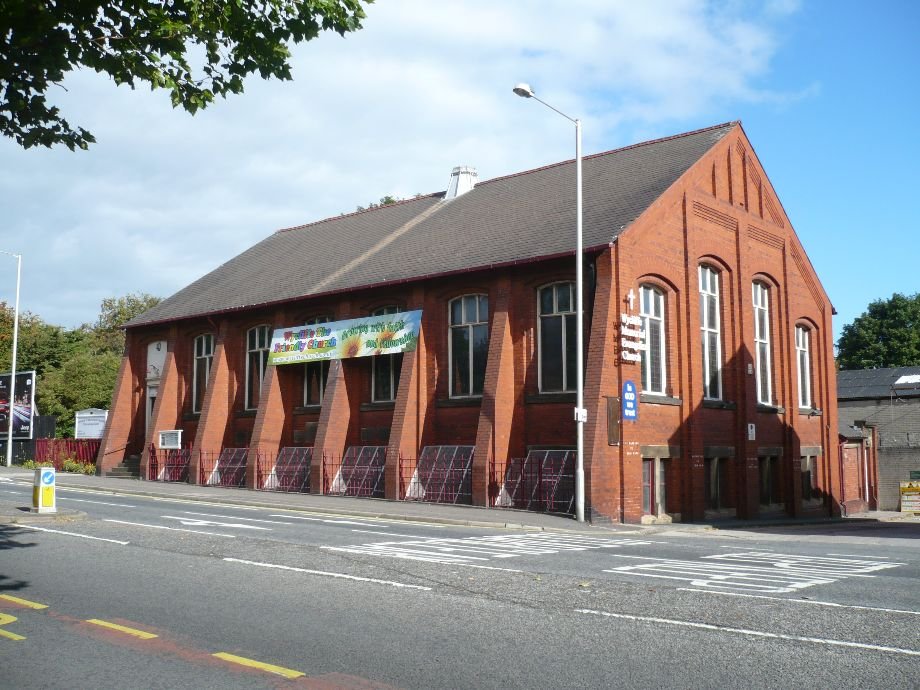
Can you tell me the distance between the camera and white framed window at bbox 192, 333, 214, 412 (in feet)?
124

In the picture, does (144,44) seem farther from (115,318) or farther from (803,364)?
(115,318)

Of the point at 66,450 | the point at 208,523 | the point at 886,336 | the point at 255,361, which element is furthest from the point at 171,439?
the point at 886,336

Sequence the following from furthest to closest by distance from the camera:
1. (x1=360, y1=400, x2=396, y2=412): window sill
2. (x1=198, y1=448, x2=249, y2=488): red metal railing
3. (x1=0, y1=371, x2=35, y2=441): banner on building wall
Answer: (x1=0, y1=371, x2=35, y2=441): banner on building wall → (x1=198, y1=448, x2=249, y2=488): red metal railing → (x1=360, y1=400, x2=396, y2=412): window sill

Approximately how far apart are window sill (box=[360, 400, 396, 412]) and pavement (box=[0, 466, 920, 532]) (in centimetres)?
334

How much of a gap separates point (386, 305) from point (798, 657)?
79.7ft

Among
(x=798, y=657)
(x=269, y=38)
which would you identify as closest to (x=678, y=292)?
(x=269, y=38)

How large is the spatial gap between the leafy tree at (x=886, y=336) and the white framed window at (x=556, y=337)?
52999mm

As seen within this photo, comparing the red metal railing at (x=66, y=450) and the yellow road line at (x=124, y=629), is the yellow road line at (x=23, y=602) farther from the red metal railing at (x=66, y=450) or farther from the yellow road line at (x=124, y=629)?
the red metal railing at (x=66, y=450)

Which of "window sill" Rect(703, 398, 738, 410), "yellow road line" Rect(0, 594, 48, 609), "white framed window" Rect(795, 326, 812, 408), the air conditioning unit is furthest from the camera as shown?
the air conditioning unit

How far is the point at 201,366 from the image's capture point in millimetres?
38156

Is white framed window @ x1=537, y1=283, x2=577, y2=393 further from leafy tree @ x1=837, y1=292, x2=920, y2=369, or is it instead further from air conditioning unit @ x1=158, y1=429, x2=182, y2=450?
leafy tree @ x1=837, y1=292, x2=920, y2=369

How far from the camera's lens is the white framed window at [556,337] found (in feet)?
83.8

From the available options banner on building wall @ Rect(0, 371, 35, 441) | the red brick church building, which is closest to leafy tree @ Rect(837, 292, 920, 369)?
the red brick church building

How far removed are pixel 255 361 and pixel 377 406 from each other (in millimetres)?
7332
